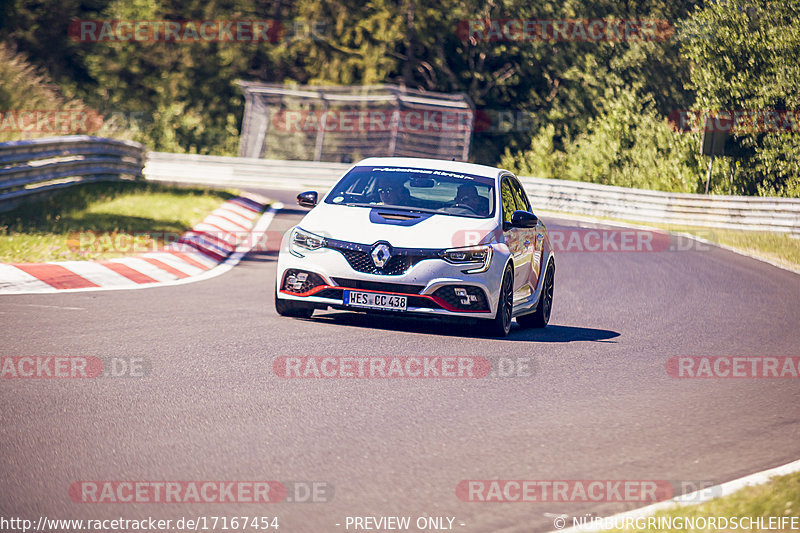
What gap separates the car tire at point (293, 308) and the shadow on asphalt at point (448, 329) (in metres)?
0.10

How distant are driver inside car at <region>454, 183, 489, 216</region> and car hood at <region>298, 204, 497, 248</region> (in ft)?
0.81

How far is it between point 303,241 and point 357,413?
12.0ft

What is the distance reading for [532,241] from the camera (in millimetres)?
12062

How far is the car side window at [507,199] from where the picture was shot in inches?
453

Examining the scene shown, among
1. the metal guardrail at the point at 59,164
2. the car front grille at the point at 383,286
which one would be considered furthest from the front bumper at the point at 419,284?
the metal guardrail at the point at 59,164

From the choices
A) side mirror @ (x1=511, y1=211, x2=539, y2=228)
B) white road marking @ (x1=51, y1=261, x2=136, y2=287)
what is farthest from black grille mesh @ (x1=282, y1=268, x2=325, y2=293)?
white road marking @ (x1=51, y1=261, x2=136, y2=287)

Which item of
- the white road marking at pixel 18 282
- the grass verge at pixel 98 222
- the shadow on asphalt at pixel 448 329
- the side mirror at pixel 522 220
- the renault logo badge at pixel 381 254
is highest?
the side mirror at pixel 522 220

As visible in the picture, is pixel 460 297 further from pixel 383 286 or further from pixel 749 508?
pixel 749 508

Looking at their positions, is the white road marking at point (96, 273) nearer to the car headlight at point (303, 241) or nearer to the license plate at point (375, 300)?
the car headlight at point (303, 241)

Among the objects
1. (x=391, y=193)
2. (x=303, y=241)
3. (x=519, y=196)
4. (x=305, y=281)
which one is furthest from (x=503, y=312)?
(x=519, y=196)

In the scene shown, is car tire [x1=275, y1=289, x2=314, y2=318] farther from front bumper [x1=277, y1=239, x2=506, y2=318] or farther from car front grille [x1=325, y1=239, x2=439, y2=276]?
car front grille [x1=325, y1=239, x2=439, y2=276]

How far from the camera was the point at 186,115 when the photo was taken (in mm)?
63781

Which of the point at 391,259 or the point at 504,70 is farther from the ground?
the point at 504,70

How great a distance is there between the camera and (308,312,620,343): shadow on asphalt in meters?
11.0
